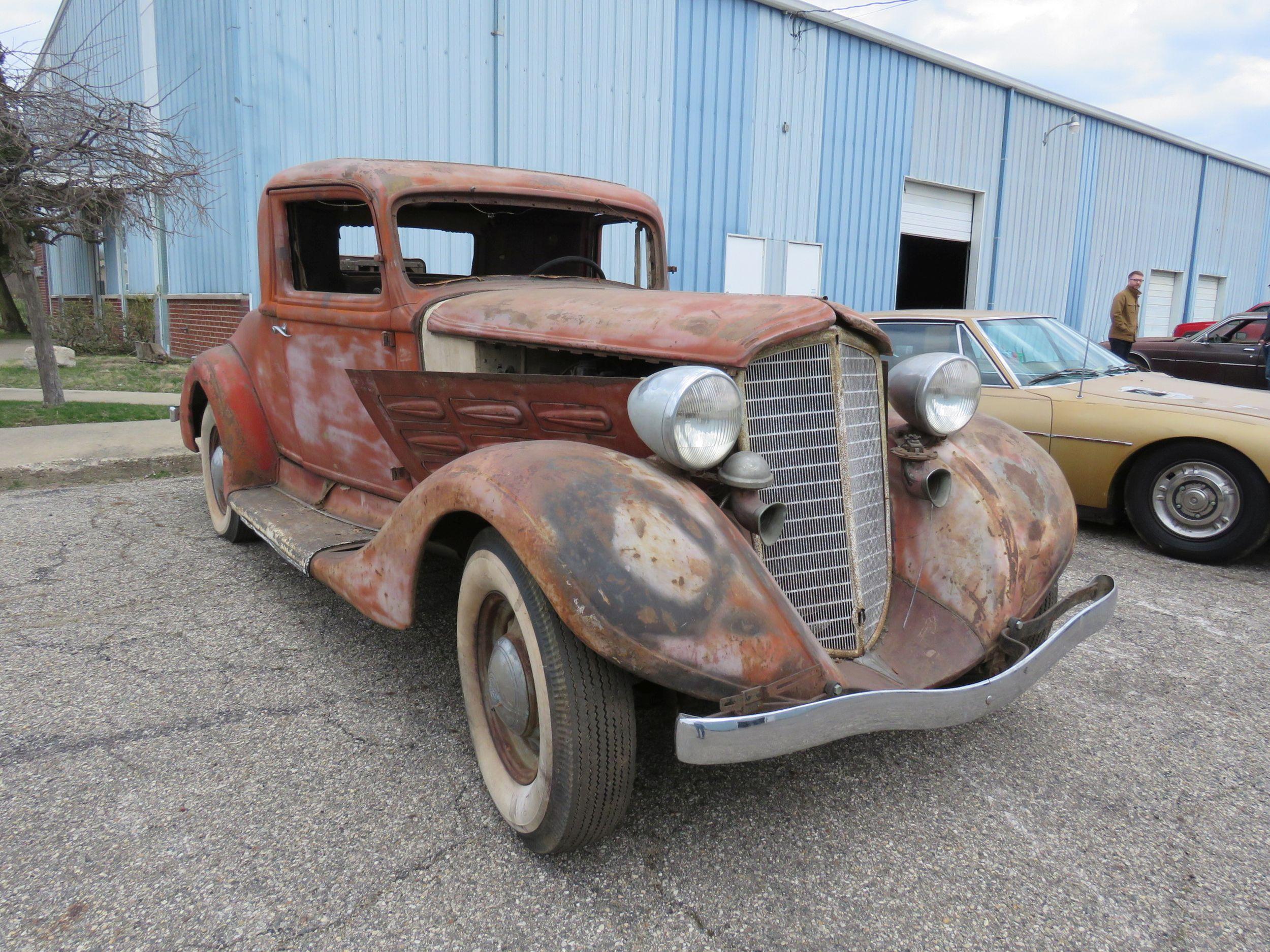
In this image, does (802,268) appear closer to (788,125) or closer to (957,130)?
(788,125)

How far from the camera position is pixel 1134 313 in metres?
9.45

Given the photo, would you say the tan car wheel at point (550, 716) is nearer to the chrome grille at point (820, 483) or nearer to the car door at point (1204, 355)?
the chrome grille at point (820, 483)

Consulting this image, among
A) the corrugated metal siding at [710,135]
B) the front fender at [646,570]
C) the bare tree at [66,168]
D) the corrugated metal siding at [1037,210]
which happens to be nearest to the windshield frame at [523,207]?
the front fender at [646,570]

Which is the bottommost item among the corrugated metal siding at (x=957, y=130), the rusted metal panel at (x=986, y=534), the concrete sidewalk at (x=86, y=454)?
the concrete sidewalk at (x=86, y=454)

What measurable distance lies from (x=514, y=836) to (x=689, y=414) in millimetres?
1115

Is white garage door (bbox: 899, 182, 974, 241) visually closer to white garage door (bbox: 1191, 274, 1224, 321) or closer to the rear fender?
white garage door (bbox: 1191, 274, 1224, 321)

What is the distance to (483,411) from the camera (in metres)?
2.52

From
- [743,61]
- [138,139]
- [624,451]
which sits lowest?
[624,451]

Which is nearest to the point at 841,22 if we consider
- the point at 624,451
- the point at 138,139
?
the point at 138,139

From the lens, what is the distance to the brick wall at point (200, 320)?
9.09 metres

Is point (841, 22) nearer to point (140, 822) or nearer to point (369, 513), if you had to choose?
point (369, 513)

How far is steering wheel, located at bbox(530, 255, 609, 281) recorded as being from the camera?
3.47 m

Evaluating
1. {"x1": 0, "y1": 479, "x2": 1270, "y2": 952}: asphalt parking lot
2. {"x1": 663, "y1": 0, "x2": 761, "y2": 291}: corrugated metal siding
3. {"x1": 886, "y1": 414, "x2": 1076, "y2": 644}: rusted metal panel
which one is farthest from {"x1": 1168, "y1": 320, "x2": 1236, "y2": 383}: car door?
{"x1": 886, "y1": 414, "x2": 1076, "y2": 644}: rusted metal panel

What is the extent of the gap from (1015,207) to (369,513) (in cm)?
1427
